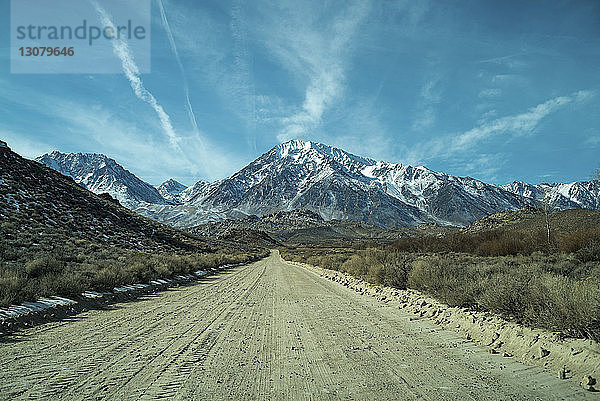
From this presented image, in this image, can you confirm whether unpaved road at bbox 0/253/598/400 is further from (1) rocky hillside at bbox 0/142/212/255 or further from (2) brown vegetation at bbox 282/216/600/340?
(1) rocky hillside at bbox 0/142/212/255

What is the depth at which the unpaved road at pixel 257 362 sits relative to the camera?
4.26 m

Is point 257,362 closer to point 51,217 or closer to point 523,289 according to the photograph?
point 523,289

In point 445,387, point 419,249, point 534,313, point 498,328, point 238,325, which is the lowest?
point 238,325

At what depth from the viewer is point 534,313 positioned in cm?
614

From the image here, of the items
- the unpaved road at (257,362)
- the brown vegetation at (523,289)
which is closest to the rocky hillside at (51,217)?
the unpaved road at (257,362)

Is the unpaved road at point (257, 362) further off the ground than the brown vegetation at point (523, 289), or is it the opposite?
the brown vegetation at point (523, 289)

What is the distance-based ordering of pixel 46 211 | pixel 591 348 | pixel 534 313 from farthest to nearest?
pixel 46 211 < pixel 534 313 < pixel 591 348

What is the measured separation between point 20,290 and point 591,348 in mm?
12989

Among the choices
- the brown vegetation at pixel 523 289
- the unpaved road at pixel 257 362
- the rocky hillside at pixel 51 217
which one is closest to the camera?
the unpaved road at pixel 257 362

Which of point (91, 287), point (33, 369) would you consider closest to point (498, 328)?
point (33, 369)

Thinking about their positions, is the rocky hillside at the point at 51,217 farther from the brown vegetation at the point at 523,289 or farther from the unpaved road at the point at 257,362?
the brown vegetation at the point at 523,289

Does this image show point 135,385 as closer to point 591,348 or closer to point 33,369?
point 33,369

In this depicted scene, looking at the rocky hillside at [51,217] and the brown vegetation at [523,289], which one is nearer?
the brown vegetation at [523,289]

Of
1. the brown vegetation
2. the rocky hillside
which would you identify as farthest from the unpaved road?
the rocky hillside
